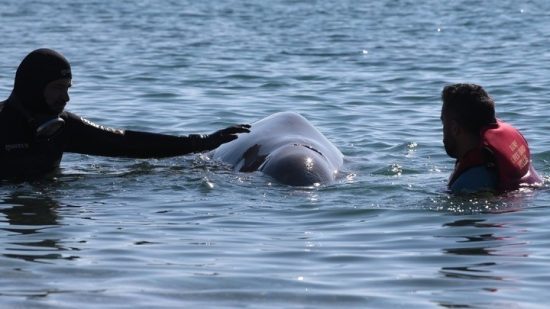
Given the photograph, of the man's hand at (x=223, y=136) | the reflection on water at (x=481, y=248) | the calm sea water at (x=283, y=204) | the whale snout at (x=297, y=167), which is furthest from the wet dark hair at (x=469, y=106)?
the man's hand at (x=223, y=136)

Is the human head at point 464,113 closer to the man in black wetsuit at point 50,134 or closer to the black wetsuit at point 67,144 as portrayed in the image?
the man in black wetsuit at point 50,134

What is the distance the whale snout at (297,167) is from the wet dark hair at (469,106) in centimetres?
120

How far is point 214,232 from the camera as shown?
8.04m

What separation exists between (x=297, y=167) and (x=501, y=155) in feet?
5.17

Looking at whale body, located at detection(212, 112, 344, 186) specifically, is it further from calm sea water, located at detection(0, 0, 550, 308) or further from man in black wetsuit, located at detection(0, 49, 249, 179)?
man in black wetsuit, located at detection(0, 49, 249, 179)

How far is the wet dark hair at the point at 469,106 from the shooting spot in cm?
861

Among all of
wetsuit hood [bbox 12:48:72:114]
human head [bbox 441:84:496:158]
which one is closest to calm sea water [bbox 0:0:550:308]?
human head [bbox 441:84:496:158]

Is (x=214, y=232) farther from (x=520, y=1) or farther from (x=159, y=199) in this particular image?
(x=520, y=1)

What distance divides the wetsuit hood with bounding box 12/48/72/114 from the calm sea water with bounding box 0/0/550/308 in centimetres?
65

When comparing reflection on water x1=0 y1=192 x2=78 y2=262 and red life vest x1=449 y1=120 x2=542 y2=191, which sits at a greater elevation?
red life vest x1=449 y1=120 x2=542 y2=191

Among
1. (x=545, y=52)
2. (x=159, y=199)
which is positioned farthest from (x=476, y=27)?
(x=159, y=199)

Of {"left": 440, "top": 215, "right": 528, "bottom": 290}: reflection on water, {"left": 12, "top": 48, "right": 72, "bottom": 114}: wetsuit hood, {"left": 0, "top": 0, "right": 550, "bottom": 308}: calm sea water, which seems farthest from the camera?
{"left": 12, "top": 48, "right": 72, "bottom": 114}: wetsuit hood

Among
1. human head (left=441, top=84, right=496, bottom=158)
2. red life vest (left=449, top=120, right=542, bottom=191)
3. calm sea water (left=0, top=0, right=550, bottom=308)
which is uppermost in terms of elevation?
human head (left=441, top=84, right=496, bottom=158)

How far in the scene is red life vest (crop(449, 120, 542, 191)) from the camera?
8.59 meters
